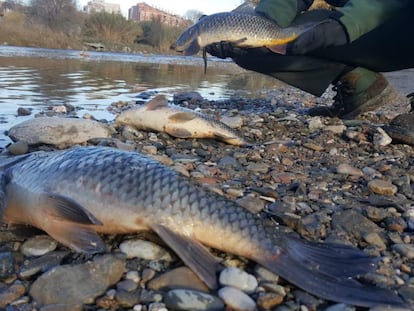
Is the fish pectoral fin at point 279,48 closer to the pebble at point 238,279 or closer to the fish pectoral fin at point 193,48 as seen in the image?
the fish pectoral fin at point 193,48

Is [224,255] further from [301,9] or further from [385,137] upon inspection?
[301,9]

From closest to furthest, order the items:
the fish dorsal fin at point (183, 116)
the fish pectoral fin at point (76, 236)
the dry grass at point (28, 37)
Result: the fish pectoral fin at point (76, 236)
the fish dorsal fin at point (183, 116)
the dry grass at point (28, 37)

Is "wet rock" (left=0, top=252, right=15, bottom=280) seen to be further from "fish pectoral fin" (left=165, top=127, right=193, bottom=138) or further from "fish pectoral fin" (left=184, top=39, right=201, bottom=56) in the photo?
"fish pectoral fin" (left=184, top=39, right=201, bottom=56)

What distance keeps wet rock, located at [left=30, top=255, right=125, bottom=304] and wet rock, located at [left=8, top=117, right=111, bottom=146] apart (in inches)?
110

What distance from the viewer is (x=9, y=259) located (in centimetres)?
207

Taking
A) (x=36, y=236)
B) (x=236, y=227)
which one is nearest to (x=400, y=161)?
(x=236, y=227)

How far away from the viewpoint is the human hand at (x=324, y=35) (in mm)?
4469

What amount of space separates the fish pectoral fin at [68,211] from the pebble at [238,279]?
711 millimetres

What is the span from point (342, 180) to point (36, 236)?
2422 millimetres

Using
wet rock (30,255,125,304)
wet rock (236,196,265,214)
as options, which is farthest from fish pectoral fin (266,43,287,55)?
wet rock (30,255,125,304)

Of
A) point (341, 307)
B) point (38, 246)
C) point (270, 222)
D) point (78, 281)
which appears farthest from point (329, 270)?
point (38, 246)

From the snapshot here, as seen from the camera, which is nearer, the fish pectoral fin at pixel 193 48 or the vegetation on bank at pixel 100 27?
the fish pectoral fin at pixel 193 48

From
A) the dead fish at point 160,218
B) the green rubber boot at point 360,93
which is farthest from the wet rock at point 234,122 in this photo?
the dead fish at point 160,218

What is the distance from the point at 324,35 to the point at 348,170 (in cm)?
165
